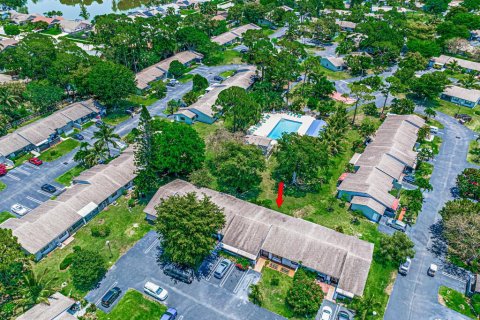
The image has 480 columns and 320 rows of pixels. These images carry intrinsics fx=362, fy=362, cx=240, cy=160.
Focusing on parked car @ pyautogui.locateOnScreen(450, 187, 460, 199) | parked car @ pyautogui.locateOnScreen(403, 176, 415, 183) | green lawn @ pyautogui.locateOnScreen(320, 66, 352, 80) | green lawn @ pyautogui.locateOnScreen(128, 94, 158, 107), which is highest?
parked car @ pyautogui.locateOnScreen(403, 176, 415, 183)

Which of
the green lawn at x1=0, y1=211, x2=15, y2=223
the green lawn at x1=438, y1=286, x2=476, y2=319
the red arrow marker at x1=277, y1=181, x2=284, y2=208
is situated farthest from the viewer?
the red arrow marker at x1=277, y1=181, x2=284, y2=208

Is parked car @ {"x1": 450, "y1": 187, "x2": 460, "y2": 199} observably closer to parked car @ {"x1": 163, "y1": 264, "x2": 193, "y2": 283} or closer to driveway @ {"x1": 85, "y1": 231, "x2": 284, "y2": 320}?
driveway @ {"x1": 85, "y1": 231, "x2": 284, "y2": 320}

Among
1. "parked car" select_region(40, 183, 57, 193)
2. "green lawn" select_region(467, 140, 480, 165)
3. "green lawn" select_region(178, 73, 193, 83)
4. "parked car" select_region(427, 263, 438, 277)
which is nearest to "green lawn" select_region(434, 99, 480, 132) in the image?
"green lawn" select_region(467, 140, 480, 165)

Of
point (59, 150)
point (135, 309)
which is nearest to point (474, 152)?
point (135, 309)

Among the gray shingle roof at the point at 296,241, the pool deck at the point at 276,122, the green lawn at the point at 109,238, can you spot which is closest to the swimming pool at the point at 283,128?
the pool deck at the point at 276,122

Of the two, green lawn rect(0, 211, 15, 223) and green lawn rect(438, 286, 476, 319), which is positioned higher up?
green lawn rect(438, 286, 476, 319)

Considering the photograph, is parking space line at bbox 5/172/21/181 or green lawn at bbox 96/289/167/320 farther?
parking space line at bbox 5/172/21/181

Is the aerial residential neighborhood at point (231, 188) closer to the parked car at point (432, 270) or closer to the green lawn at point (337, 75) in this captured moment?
the parked car at point (432, 270)
